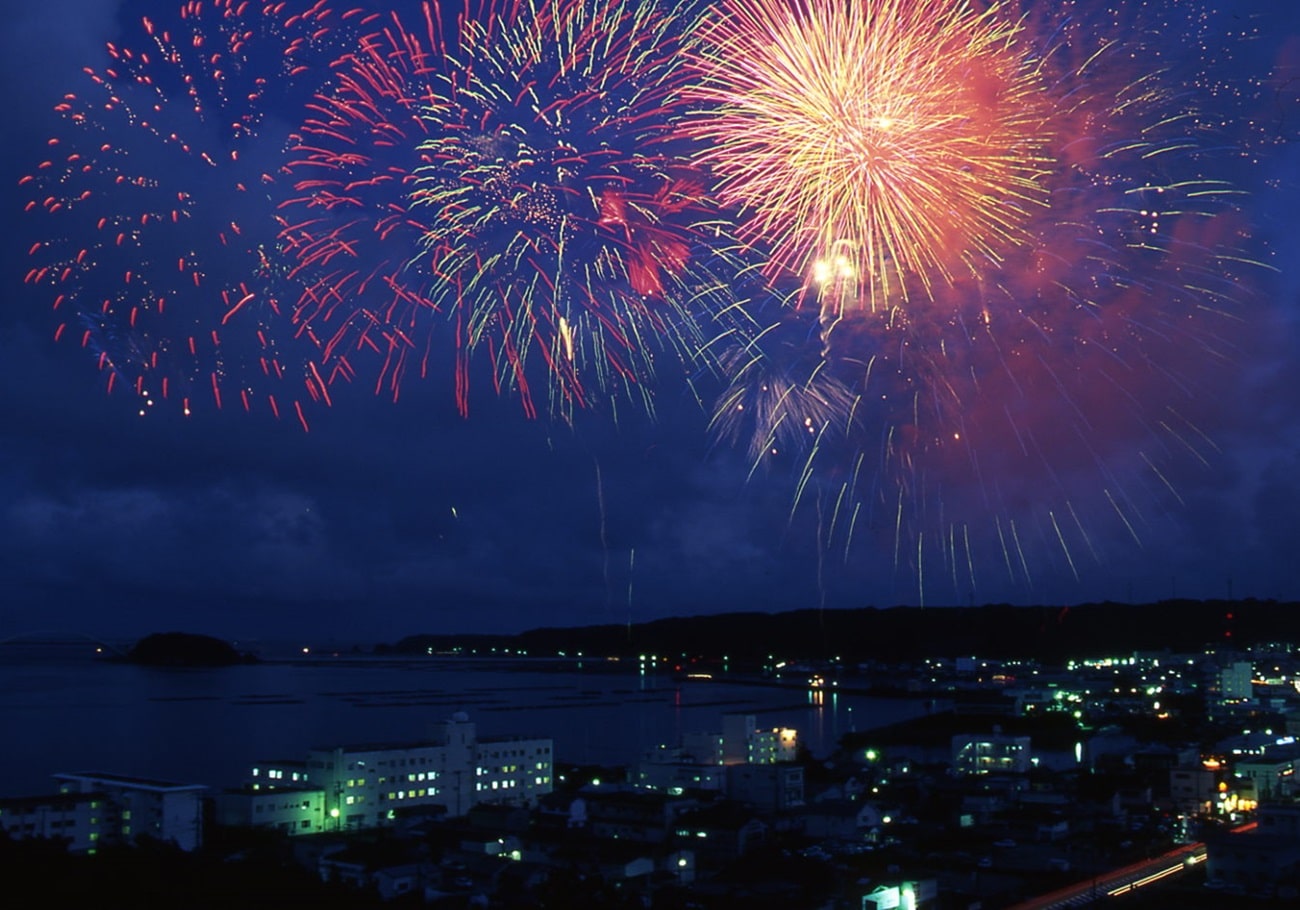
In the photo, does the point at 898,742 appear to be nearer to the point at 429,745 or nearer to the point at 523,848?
the point at 429,745

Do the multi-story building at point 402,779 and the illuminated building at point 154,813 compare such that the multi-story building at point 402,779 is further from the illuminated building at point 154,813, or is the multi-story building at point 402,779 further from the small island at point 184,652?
the small island at point 184,652

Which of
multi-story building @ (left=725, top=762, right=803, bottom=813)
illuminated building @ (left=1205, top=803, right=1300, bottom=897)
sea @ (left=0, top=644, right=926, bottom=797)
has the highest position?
illuminated building @ (left=1205, top=803, right=1300, bottom=897)

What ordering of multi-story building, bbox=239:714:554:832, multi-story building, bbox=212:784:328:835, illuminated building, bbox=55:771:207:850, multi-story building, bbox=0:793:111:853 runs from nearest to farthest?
multi-story building, bbox=0:793:111:853 → illuminated building, bbox=55:771:207:850 → multi-story building, bbox=212:784:328:835 → multi-story building, bbox=239:714:554:832

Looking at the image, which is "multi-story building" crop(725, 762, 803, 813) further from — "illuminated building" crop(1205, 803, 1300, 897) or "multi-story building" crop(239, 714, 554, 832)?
"illuminated building" crop(1205, 803, 1300, 897)

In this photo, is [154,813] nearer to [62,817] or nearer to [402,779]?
[62,817]

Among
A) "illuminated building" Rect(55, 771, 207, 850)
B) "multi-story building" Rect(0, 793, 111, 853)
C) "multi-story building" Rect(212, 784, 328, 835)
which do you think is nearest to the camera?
"multi-story building" Rect(0, 793, 111, 853)

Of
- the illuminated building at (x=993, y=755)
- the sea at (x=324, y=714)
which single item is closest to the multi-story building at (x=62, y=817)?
the sea at (x=324, y=714)

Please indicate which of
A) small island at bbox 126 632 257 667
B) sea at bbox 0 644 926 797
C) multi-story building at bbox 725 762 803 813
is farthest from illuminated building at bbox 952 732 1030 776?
small island at bbox 126 632 257 667

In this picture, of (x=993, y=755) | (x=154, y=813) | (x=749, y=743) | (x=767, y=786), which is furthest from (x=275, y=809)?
(x=993, y=755)
